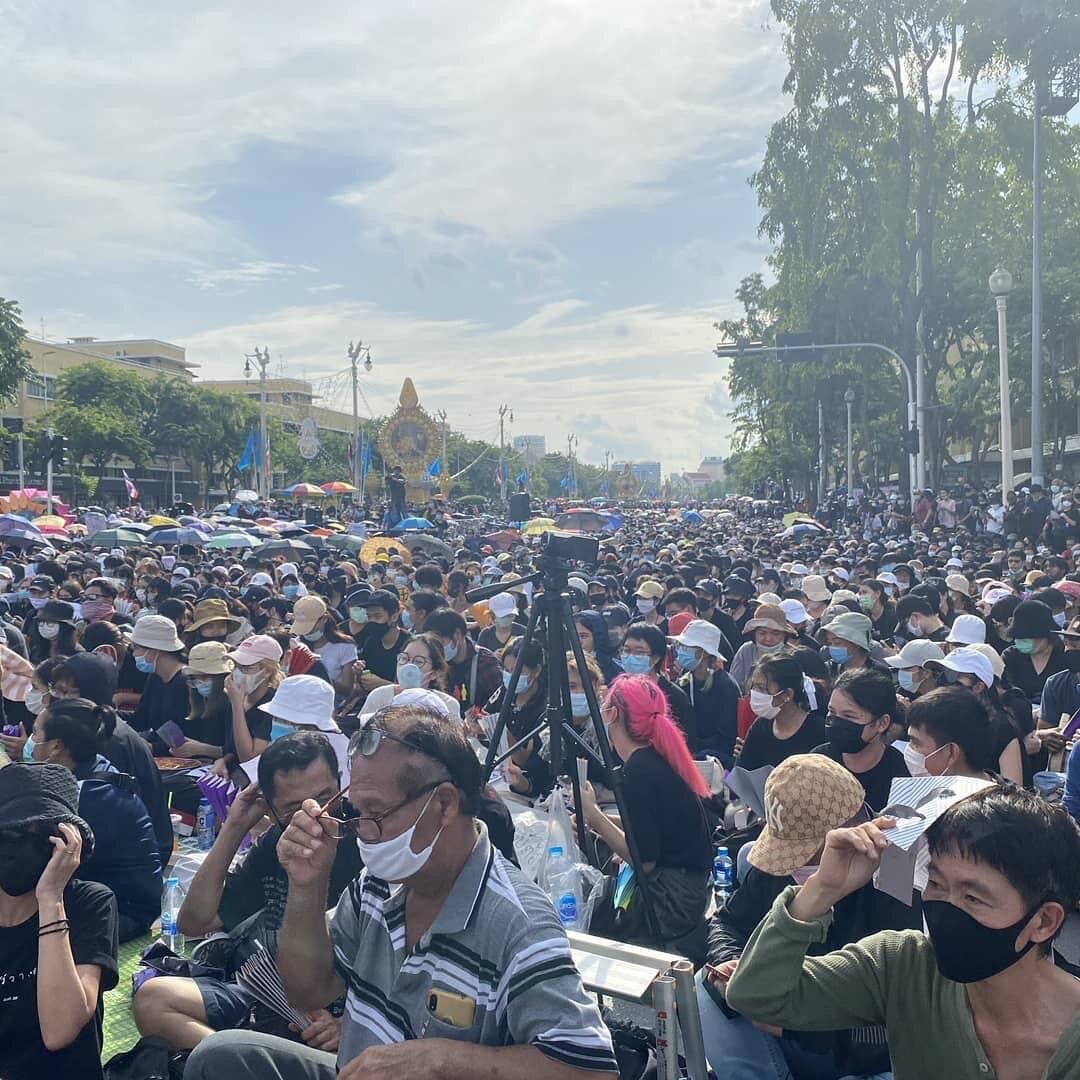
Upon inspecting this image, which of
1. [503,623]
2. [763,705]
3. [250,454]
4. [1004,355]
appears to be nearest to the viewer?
[763,705]

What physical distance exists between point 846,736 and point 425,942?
2582 mm

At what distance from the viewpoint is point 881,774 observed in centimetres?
458

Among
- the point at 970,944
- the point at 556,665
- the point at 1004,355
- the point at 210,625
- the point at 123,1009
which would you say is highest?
the point at 1004,355

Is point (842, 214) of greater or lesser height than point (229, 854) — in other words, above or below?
above

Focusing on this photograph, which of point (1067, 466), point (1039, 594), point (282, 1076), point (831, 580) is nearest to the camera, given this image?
point (282, 1076)

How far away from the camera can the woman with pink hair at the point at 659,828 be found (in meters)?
4.82

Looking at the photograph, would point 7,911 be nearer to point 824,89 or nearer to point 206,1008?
point 206,1008

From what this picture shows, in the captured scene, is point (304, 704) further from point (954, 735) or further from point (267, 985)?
point (954, 735)

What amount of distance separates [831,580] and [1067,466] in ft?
130

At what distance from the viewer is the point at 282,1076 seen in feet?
9.83

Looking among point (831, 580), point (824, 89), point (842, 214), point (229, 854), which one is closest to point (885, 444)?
point (842, 214)

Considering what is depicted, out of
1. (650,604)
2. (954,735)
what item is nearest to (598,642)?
(650,604)

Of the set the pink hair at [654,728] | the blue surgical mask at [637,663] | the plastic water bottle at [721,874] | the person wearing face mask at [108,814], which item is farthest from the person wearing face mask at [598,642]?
the person wearing face mask at [108,814]

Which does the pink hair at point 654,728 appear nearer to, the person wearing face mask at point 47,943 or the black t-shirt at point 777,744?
the black t-shirt at point 777,744
